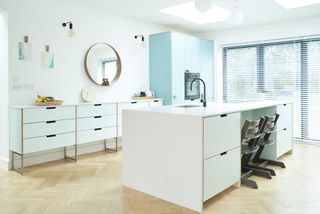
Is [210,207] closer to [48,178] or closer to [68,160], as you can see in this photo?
[48,178]

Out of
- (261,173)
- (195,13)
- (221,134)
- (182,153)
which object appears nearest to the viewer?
(182,153)

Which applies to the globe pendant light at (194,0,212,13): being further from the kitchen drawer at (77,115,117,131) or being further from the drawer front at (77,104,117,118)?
the kitchen drawer at (77,115,117,131)

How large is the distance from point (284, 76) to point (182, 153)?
4017 mm

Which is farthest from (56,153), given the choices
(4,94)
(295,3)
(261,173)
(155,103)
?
(295,3)

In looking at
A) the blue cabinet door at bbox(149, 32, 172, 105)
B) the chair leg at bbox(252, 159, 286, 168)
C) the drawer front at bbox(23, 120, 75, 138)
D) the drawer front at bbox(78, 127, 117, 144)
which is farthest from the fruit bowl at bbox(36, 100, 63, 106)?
the chair leg at bbox(252, 159, 286, 168)

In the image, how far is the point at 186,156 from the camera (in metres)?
2.49

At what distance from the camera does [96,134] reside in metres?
4.33

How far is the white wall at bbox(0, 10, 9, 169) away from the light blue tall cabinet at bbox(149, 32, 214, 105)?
2675 mm

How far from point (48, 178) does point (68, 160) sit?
850 mm

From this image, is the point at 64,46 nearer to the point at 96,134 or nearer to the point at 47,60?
the point at 47,60

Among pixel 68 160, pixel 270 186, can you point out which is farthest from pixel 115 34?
pixel 270 186

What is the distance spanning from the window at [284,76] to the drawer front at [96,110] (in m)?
2.73

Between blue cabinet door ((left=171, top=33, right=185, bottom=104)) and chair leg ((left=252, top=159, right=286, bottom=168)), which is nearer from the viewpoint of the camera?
chair leg ((left=252, top=159, right=286, bottom=168))

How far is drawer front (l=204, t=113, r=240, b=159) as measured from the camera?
247 centimetres
